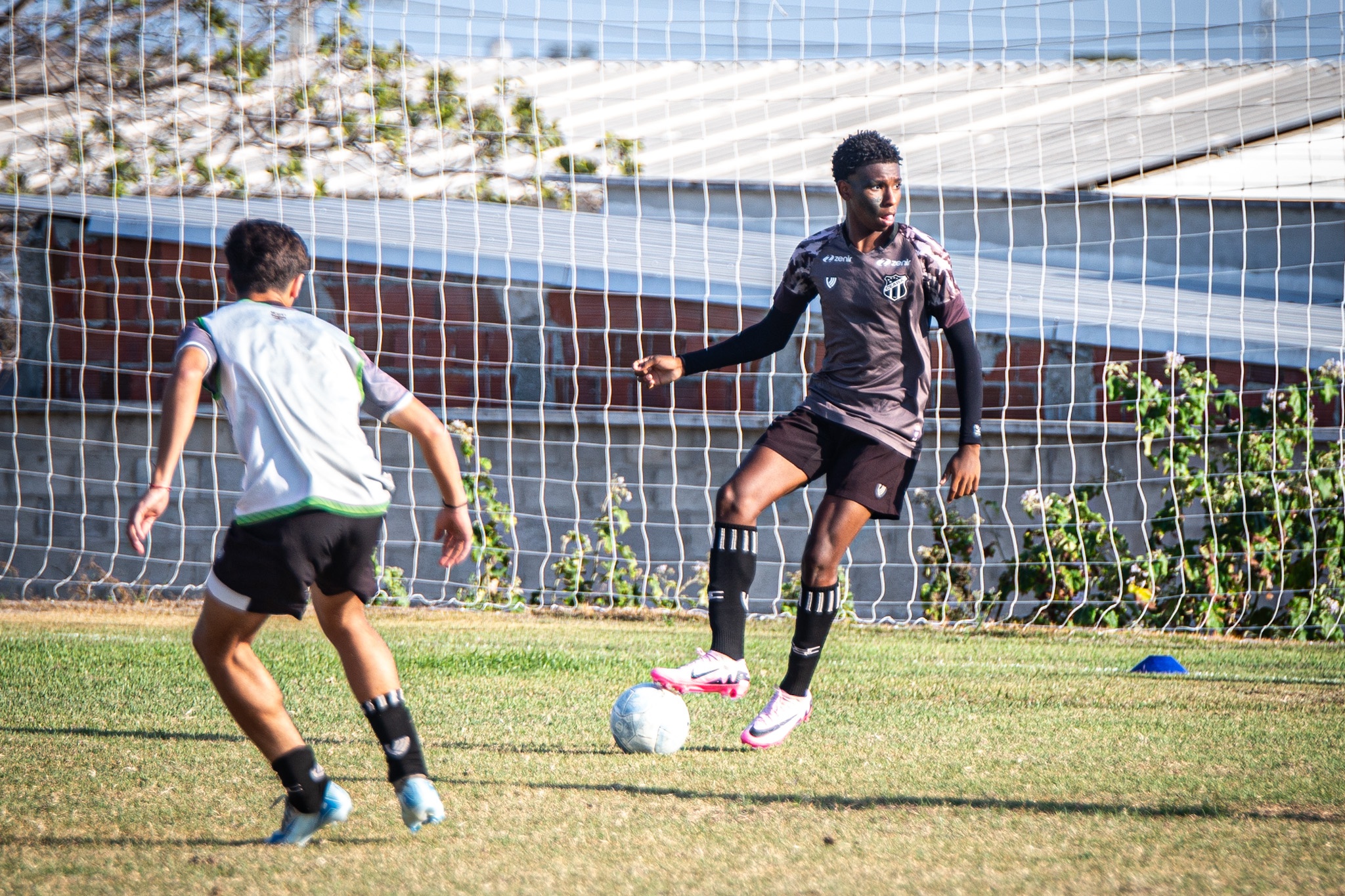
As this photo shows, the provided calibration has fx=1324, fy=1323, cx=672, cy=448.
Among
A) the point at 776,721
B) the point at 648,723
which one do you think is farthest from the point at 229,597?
the point at 776,721

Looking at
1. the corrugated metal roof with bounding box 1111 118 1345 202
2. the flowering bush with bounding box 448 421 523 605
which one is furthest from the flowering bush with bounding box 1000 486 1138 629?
the corrugated metal roof with bounding box 1111 118 1345 202

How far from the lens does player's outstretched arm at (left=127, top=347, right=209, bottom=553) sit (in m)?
2.87

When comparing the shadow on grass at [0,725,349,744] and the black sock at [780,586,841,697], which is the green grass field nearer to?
the shadow on grass at [0,725,349,744]

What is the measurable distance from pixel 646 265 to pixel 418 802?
891 cm

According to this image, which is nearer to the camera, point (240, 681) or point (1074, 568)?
point (240, 681)

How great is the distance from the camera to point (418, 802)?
2879mm

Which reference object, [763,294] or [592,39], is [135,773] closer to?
[592,39]

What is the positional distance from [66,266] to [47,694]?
736cm

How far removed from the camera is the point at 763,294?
36.3 feet

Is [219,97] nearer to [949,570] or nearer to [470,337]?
[470,337]

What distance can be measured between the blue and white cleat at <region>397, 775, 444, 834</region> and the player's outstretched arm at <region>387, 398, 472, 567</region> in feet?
1.59

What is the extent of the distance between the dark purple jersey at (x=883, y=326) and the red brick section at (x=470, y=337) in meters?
6.24

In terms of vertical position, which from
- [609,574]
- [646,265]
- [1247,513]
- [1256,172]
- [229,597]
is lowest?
[609,574]

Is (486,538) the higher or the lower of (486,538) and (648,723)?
the lower
